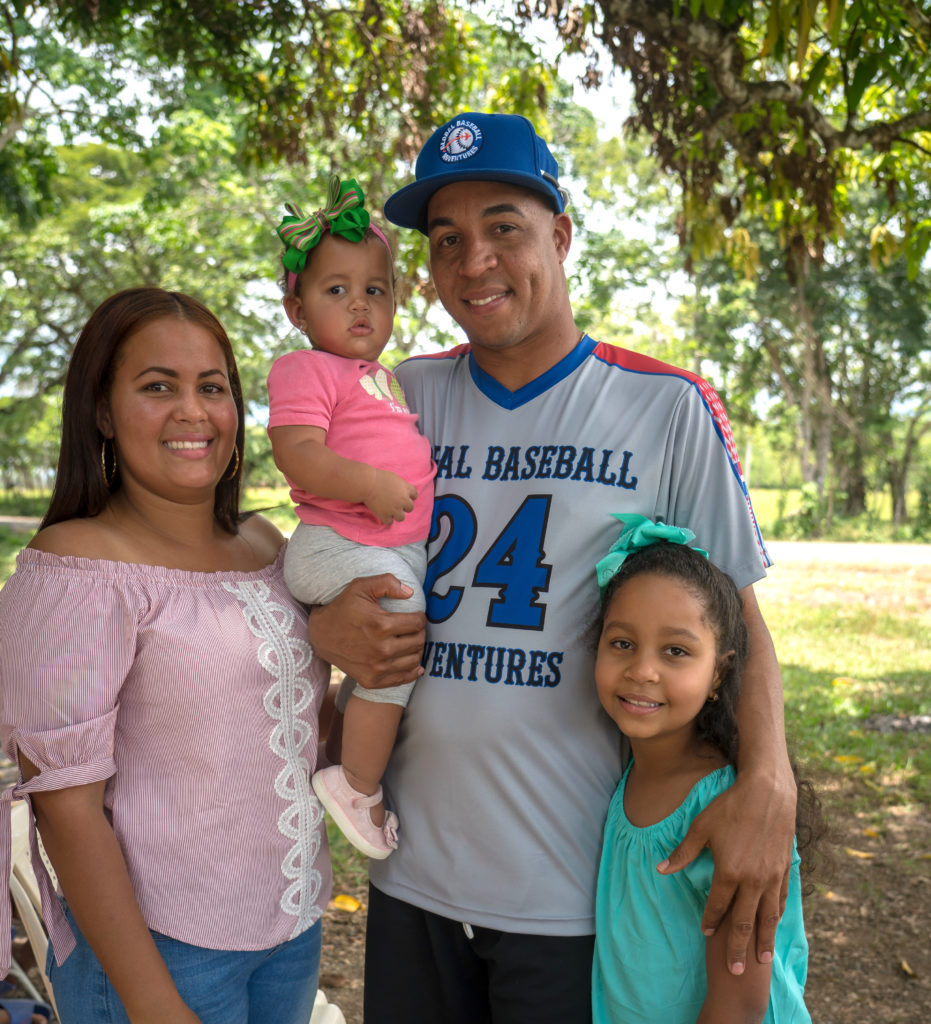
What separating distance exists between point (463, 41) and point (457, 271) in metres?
4.85

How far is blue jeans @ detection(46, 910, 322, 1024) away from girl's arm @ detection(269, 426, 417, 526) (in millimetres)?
1029

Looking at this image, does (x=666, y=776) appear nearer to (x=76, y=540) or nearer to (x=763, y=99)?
(x=76, y=540)

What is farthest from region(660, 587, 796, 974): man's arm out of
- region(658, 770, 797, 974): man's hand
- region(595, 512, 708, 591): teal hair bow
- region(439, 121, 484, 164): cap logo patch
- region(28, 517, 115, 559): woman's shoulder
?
region(439, 121, 484, 164): cap logo patch

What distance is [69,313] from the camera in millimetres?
22766

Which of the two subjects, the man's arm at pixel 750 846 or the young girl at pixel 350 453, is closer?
the man's arm at pixel 750 846

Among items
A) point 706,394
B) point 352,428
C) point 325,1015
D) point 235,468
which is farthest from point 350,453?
point 325,1015

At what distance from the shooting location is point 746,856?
1848mm

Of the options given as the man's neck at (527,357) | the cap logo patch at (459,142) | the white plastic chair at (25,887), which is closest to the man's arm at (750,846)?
the man's neck at (527,357)

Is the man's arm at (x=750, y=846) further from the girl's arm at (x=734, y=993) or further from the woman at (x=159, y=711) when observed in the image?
the woman at (x=159, y=711)

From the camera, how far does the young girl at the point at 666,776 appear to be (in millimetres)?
1943

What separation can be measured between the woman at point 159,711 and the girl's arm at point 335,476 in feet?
0.48

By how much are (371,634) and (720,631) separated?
30.4 inches

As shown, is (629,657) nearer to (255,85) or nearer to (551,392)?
(551,392)

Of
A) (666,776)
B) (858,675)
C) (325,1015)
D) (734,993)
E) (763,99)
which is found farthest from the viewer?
(858,675)
